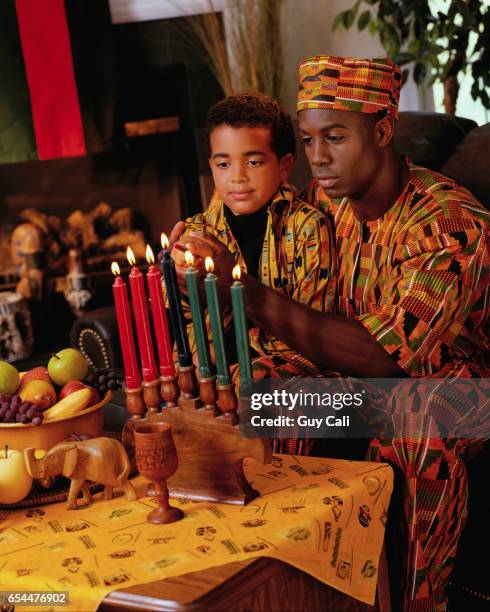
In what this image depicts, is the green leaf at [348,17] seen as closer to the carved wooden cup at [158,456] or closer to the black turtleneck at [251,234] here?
the black turtleneck at [251,234]

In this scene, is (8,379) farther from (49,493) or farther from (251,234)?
(251,234)

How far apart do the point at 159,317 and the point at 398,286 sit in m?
0.53

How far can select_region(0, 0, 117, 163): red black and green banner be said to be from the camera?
3547 millimetres

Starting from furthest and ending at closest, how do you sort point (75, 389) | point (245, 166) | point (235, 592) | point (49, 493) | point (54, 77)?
point (54, 77), point (245, 166), point (75, 389), point (49, 493), point (235, 592)

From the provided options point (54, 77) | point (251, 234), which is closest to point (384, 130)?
point (251, 234)

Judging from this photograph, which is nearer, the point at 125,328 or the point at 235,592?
the point at 235,592

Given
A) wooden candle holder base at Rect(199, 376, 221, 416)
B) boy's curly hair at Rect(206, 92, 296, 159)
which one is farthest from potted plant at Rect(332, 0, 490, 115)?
wooden candle holder base at Rect(199, 376, 221, 416)

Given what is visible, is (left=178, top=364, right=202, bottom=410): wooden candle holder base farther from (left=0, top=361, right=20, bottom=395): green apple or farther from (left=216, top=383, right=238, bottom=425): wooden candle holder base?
(left=0, top=361, right=20, bottom=395): green apple

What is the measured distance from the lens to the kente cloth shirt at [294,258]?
187cm

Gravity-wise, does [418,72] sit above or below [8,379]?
above

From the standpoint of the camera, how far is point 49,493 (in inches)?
56.7

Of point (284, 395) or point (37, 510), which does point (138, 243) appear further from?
point (37, 510)

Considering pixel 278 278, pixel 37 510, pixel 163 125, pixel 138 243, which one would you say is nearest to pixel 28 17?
pixel 163 125

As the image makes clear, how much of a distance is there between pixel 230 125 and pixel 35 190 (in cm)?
222
